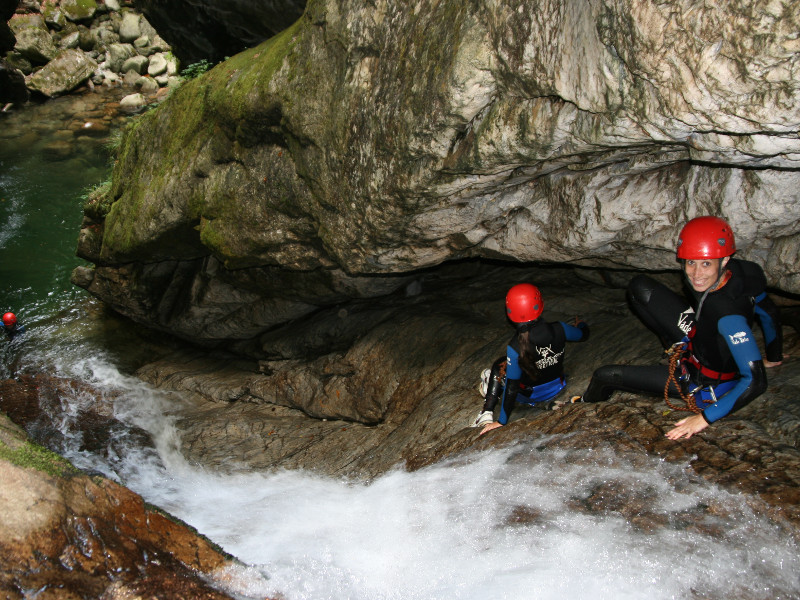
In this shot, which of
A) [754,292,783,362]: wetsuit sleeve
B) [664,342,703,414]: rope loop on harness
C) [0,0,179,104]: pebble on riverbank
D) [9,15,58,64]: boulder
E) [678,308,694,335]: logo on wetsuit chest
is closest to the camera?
[664,342,703,414]: rope loop on harness

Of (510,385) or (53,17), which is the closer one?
(510,385)

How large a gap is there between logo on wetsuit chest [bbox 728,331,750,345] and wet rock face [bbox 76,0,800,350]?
1121mm

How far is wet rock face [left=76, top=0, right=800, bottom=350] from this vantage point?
140 inches

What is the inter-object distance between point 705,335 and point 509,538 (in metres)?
2.37

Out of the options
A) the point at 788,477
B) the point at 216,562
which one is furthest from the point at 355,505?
the point at 788,477

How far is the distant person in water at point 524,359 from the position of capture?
19.5 feet

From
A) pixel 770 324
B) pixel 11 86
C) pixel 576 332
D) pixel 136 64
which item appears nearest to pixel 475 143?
pixel 576 332

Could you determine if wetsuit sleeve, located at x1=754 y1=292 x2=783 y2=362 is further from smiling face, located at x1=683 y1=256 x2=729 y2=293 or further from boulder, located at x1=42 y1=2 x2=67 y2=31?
boulder, located at x1=42 y1=2 x2=67 y2=31

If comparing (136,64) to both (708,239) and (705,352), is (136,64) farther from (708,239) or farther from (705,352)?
(705,352)

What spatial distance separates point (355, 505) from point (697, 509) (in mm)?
3171

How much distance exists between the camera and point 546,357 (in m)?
6.04

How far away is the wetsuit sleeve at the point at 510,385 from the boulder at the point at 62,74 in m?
26.7

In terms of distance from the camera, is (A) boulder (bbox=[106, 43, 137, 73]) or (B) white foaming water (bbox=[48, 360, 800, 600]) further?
(A) boulder (bbox=[106, 43, 137, 73])

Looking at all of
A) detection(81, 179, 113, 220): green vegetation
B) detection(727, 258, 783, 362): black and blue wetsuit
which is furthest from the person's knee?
detection(81, 179, 113, 220): green vegetation
